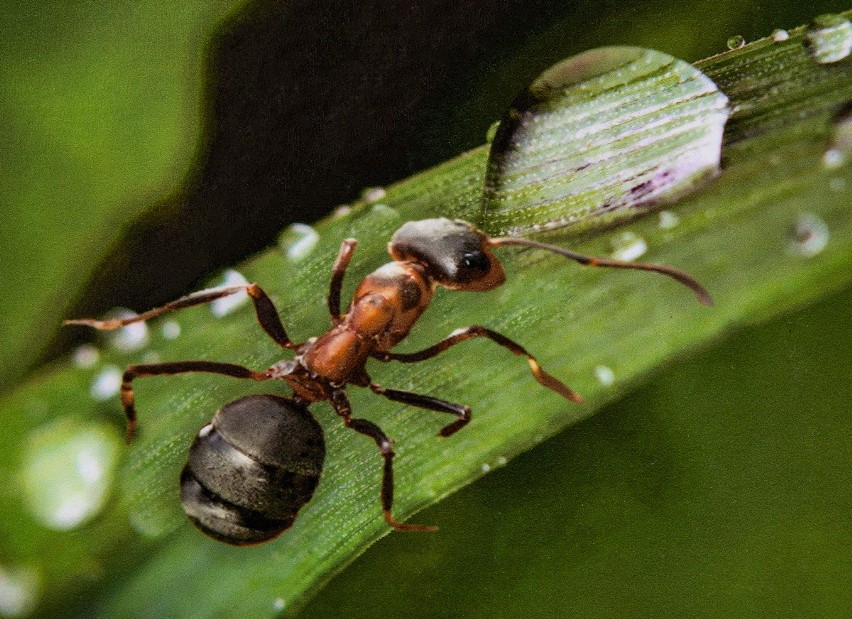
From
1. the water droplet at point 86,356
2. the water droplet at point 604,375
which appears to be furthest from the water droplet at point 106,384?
the water droplet at point 604,375

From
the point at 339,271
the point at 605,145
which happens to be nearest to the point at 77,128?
the point at 339,271

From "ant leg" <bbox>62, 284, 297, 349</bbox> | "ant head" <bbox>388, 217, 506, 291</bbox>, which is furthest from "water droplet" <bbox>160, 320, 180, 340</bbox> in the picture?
"ant head" <bbox>388, 217, 506, 291</bbox>

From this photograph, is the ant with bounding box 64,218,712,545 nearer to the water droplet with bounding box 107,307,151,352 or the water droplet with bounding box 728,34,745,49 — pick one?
the water droplet with bounding box 107,307,151,352

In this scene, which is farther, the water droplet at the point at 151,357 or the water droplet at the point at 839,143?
the water droplet at the point at 151,357

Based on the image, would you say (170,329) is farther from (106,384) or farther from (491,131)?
(491,131)

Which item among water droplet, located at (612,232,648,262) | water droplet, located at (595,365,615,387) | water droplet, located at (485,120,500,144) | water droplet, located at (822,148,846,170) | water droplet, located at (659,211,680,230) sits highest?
water droplet, located at (485,120,500,144)

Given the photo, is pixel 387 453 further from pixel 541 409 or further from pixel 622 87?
pixel 622 87

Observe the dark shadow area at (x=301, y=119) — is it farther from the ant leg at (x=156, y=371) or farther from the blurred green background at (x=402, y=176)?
the ant leg at (x=156, y=371)
